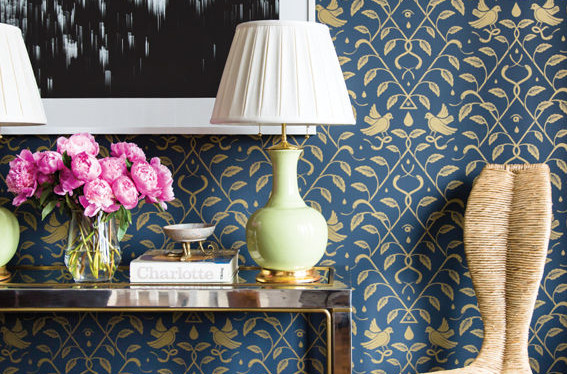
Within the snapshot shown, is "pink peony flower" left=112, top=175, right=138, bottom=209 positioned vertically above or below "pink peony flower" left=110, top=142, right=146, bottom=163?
below

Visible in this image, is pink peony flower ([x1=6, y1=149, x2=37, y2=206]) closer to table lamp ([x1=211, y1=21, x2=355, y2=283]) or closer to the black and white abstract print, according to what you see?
the black and white abstract print

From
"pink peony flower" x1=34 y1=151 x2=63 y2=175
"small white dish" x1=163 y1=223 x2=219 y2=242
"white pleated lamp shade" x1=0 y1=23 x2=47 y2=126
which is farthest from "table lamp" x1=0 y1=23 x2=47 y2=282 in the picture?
"small white dish" x1=163 y1=223 x2=219 y2=242

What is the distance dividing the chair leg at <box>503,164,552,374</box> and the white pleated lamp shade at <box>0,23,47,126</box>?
1.49 m

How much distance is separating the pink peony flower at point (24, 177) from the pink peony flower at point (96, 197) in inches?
6.6

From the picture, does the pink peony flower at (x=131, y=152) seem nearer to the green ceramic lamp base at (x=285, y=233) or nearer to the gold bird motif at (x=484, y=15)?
the green ceramic lamp base at (x=285, y=233)

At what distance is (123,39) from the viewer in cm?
210

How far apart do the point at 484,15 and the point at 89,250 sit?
4.92 ft

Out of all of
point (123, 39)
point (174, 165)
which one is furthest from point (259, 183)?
point (123, 39)

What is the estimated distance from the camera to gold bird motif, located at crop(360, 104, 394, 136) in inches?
82.6

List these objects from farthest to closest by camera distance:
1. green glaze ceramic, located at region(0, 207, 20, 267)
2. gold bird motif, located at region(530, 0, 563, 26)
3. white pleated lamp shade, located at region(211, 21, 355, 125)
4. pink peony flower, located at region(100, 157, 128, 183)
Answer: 1. gold bird motif, located at region(530, 0, 563, 26)
2. green glaze ceramic, located at region(0, 207, 20, 267)
3. pink peony flower, located at region(100, 157, 128, 183)
4. white pleated lamp shade, located at region(211, 21, 355, 125)

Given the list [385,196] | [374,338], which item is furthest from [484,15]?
[374,338]

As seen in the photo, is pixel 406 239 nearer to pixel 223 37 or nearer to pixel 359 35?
pixel 359 35

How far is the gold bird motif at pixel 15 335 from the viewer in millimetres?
2160

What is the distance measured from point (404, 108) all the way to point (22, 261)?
4.74 ft
